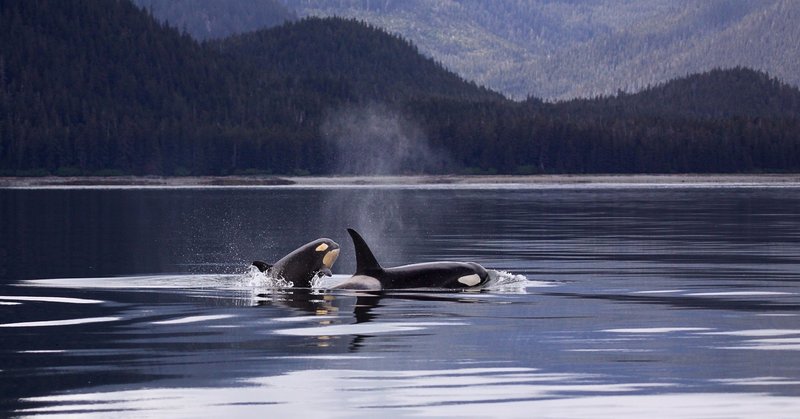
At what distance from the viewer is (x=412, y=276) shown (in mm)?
38750

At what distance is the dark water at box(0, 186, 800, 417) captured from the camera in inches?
866

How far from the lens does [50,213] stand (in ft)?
333

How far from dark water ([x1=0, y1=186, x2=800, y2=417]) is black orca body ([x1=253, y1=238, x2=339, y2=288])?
2.29 feet

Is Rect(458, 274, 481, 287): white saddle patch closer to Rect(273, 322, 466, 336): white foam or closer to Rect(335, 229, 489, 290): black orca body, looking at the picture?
Rect(335, 229, 489, 290): black orca body

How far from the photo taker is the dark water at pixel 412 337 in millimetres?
21984

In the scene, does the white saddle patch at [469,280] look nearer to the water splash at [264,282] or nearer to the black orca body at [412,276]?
the black orca body at [412,276]

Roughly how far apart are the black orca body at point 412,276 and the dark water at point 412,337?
0.78m

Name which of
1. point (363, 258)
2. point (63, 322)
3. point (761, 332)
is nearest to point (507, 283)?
point (363, 258)

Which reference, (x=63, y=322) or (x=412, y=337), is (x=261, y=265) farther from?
(x=412, y=337)

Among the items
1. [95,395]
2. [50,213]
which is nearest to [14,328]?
[95,395]

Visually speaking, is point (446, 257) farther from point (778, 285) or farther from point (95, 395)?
point (95, 395)

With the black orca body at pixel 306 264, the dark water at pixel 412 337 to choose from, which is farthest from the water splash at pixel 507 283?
the black orca body at pixel 306 264

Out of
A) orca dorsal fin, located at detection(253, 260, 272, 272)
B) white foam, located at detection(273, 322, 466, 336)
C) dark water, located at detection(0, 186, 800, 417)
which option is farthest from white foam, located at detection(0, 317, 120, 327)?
orca dorsal fin, located at detection(253, 260, 272, 272)

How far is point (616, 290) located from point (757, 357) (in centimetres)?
1311
